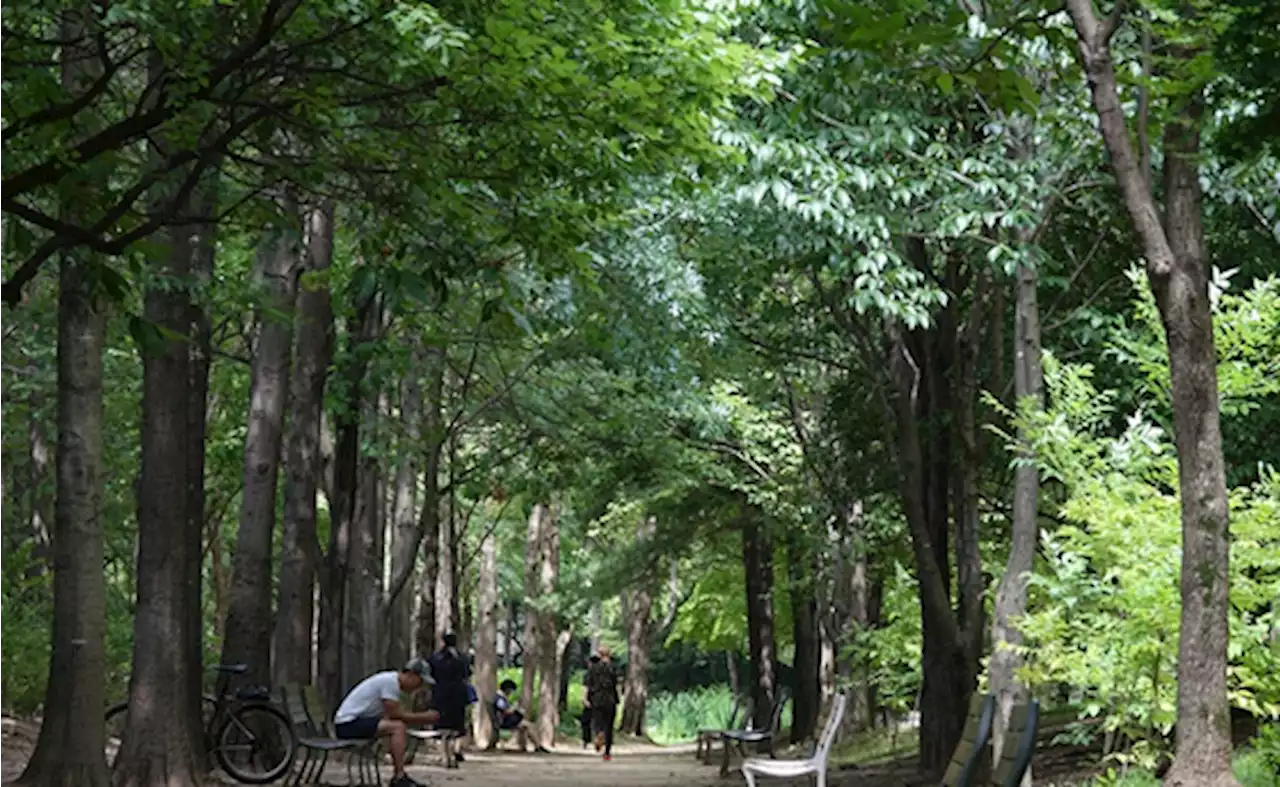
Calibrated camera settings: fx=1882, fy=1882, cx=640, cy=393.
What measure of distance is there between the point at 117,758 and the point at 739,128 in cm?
752

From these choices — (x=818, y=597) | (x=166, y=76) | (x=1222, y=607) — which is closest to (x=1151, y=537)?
(x=1222, y=607)

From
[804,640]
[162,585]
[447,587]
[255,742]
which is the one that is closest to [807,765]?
[255,742]

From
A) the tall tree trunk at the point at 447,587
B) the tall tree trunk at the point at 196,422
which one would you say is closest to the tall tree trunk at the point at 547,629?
the tall tree trunk at the point at 447,587

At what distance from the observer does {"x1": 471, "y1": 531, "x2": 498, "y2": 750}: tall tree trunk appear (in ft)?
123

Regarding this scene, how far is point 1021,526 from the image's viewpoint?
1608cm

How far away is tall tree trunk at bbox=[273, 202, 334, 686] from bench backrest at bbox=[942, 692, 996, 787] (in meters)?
11.0

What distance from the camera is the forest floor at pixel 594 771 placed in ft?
66.0

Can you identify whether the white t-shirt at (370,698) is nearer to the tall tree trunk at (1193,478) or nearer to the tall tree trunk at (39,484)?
the tall tree trunk at (1193,478)

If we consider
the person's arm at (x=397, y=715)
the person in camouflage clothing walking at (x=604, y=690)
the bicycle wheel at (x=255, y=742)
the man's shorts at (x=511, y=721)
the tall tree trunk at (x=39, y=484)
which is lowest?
the bicycle wheel at (x=255, y=742)

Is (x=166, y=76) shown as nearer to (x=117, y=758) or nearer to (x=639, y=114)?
(x=639, y=114)

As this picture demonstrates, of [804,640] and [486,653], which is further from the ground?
[486,653]

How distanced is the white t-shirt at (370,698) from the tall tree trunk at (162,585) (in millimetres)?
2938

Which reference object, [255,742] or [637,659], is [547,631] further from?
[255,742]

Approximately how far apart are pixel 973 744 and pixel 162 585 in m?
7.62
